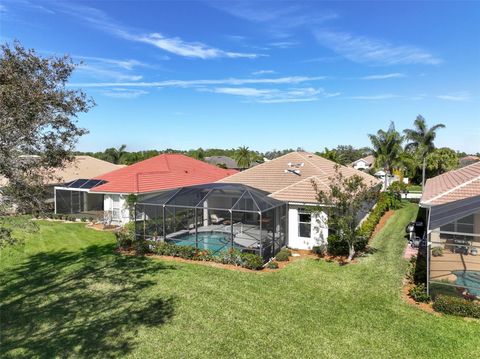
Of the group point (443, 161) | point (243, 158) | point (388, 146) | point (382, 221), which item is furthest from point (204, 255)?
point (243, 158)

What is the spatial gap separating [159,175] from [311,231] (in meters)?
18.9

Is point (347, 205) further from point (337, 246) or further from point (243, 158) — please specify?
point (243, 158)

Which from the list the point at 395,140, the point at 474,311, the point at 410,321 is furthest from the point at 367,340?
the point at 395,140

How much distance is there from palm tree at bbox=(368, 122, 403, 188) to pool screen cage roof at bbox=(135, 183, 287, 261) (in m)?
30.2

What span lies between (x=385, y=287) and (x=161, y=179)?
24176mm

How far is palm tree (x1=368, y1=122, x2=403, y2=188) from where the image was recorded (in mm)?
46969

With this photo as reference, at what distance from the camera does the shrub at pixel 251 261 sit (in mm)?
17984

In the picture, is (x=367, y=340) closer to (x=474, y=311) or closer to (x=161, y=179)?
(x=474, y=311)

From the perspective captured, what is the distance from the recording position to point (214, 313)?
41.9 ft

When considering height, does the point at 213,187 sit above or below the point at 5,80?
below

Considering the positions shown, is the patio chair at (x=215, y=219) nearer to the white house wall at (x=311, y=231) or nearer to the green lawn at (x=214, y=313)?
the white house wall at (x=311, y=231)

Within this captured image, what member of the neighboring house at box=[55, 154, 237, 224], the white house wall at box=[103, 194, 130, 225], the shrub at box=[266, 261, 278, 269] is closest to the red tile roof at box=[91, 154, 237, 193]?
the neighboring house at box=[55, 154, 237, 224]

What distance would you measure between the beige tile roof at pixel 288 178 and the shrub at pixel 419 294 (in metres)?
8.54

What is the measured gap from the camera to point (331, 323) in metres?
12.1
